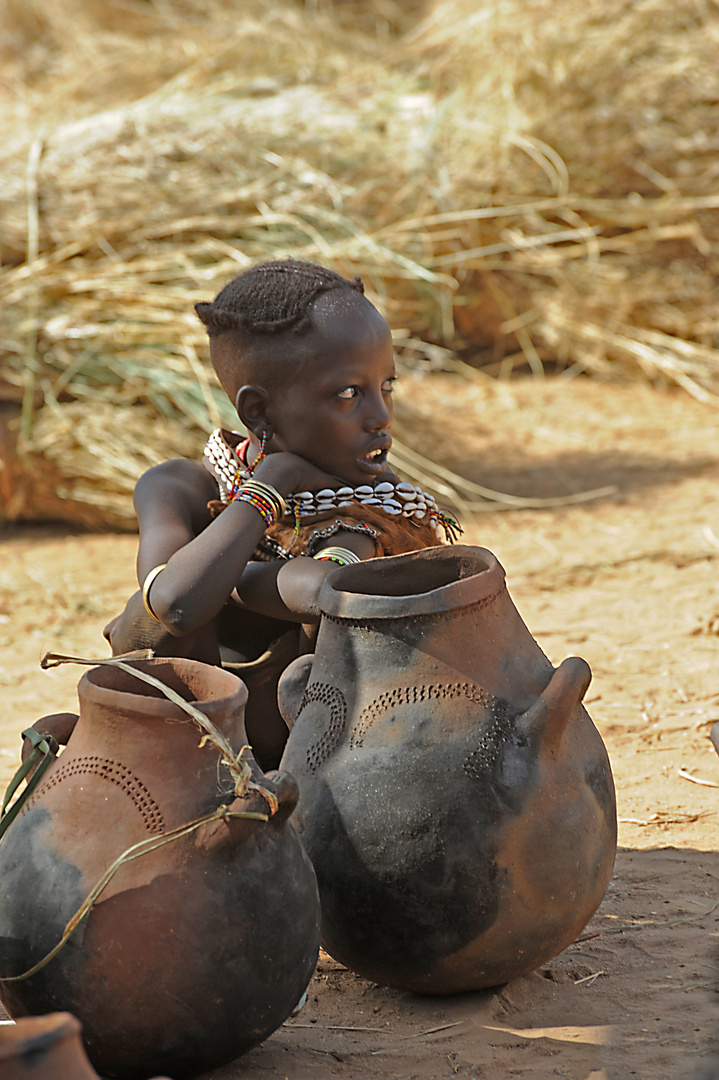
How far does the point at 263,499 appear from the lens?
7.66 ft

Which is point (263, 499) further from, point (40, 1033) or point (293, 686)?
point (40, 1033)

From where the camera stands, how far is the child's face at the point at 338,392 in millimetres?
2480

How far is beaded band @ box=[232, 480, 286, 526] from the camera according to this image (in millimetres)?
2324

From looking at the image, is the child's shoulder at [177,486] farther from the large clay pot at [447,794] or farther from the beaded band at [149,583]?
the large clay pot at [447,794]

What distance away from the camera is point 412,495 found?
2.59m

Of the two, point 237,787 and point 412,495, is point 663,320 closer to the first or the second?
point 412,495

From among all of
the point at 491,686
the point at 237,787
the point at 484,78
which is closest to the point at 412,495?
the point at 491,686

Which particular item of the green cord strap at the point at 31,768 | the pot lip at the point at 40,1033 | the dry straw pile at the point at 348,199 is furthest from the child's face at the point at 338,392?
the dry straw pile at the point at 348,199

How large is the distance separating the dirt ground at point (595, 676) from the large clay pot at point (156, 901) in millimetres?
190

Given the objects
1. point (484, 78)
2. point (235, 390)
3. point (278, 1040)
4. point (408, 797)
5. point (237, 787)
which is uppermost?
point (484, 78)

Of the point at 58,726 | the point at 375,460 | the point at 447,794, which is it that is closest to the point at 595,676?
the point at 375,460

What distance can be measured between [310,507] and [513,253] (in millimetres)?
5265

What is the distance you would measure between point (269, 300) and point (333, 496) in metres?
0.47

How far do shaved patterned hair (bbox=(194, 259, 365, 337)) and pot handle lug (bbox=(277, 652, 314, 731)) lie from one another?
2.56 feet
